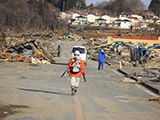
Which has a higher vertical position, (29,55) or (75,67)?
(75,67)

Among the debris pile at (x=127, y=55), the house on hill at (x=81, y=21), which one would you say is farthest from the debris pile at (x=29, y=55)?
the house on hill at (x=81, y=21)

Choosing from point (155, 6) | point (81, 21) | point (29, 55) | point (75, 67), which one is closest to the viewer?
point (75, 67)

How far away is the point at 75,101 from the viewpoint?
907 centimetres

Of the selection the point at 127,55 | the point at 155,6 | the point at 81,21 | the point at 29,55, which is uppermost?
the point at 155,6

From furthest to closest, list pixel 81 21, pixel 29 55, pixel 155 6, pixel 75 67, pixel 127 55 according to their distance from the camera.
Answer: pixel 155 6, pixel 81 21, pixel 127 55, pixel 29 55, pixel 75 67

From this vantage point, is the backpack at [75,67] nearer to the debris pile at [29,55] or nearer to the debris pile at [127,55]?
the debris pile at [29,55]

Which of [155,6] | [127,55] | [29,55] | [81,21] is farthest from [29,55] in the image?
[155,6]

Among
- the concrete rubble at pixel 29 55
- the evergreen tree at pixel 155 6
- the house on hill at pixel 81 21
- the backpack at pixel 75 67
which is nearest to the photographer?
the backpack at pixel 75 67

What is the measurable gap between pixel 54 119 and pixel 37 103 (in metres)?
2.03

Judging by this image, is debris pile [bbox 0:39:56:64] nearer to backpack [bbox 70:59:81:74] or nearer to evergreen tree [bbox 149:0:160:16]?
backpack [bbox 70:59:81:74]

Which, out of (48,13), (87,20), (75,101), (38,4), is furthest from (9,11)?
(75,101)

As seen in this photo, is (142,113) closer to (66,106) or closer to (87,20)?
(66,106)

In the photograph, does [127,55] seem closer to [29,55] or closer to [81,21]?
[29,55]

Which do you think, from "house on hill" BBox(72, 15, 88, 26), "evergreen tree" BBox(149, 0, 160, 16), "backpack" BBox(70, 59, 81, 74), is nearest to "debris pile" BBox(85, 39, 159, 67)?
"backpack" BBox(70, 59, 81, 74)
